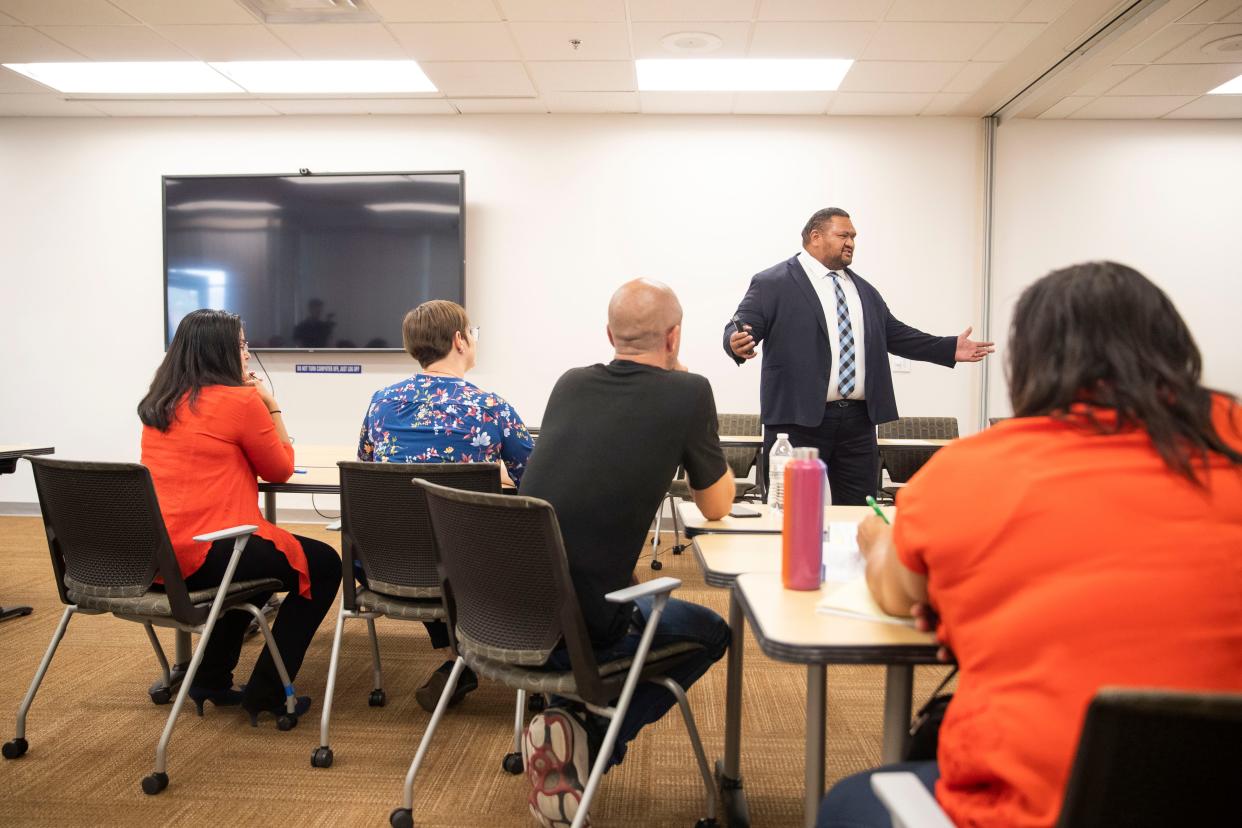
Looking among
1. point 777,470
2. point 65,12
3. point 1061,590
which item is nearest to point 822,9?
point 777,470

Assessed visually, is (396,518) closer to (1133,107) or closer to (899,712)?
(899,712)

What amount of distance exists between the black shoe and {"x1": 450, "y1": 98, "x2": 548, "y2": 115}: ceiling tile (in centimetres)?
394

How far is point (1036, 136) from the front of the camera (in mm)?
5855

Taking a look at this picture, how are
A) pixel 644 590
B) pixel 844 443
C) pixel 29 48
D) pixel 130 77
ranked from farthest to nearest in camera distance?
pixel 130 77, pixel 29 48, pixel 844 443, pixel 644 590

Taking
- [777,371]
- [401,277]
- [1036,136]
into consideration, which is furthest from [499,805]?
[1036,136]

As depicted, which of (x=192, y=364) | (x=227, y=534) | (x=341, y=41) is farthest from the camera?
(x=341, y=41)

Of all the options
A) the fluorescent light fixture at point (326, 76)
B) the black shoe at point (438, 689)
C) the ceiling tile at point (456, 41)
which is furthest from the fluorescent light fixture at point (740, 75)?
the black shoe at point (438, 689)

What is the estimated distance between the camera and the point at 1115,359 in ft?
3.36

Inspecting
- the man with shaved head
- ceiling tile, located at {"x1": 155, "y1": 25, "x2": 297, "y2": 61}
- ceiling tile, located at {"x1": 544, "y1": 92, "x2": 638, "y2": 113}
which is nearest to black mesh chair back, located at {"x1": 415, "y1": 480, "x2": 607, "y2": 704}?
the man with shaved head

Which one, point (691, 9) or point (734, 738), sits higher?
point (691, 9)

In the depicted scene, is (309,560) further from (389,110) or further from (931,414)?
(931,414)

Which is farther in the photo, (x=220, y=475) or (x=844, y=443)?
(x=844, y=443)

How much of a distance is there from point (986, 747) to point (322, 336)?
562 centimetres

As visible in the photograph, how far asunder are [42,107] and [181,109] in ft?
3.09
